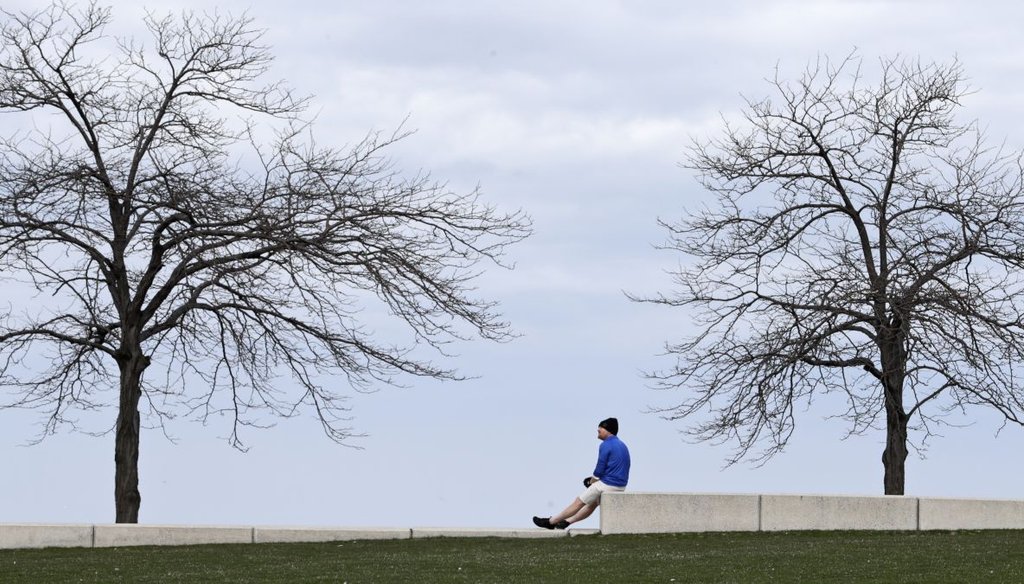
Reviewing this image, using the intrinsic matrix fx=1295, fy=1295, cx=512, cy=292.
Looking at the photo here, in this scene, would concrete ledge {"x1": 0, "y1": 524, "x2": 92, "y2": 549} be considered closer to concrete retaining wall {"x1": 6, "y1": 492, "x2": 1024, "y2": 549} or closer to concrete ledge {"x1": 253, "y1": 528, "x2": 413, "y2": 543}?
concrete retaining wall {"x1": 6, "y1": 492, "x2": 1024, "y2": 549}

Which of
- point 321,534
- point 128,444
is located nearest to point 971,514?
point 321,534

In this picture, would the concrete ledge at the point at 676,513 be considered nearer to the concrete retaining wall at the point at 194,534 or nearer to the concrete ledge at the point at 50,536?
the concrete retaining wall at the point at 194,534

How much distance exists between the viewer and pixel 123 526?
1817 cm

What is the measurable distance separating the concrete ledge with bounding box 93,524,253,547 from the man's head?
16.7 feet

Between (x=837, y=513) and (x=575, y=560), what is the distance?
5.76 meters

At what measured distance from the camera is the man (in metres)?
18.0

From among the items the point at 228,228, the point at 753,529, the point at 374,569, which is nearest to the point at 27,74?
the point at 228,228

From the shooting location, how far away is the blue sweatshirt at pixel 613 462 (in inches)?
705

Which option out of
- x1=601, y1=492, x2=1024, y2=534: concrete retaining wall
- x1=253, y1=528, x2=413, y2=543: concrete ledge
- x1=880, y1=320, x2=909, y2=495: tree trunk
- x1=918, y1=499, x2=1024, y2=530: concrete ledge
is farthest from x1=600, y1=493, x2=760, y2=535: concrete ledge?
x1=880, y1=320, x2=909, y2=495: tree trunk

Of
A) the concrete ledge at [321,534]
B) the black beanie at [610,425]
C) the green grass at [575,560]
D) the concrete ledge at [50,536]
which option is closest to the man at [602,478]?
the black beanie at [610,425]

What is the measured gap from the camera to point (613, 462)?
17953 millimetres

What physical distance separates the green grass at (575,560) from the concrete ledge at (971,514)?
61 centimetres

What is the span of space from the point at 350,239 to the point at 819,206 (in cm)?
834

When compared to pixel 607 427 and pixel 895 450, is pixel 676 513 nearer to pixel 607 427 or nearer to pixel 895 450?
pixel 607 427
